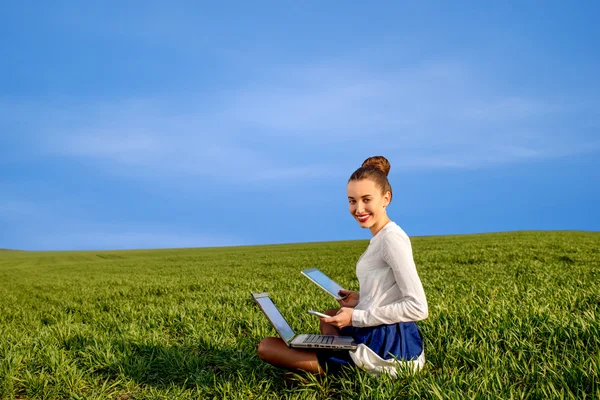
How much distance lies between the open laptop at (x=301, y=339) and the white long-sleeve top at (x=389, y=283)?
260mm

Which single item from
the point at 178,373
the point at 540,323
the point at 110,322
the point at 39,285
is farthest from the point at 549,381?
the point at 39,285

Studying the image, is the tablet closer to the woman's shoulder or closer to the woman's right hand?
the woman's right hand

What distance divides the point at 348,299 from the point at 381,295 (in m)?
0.62

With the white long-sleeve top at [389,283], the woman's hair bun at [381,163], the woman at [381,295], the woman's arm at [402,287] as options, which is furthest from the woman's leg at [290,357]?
the woman's hair bun at [381,163]

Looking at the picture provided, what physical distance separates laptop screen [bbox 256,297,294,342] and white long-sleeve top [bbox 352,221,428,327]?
2.13ft

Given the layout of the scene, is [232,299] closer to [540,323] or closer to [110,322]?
[110,322]

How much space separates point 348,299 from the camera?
14.8 ft

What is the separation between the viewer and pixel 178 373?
561 cm

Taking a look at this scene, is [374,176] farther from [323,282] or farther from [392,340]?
[392,340]

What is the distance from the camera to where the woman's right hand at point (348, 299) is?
446cm

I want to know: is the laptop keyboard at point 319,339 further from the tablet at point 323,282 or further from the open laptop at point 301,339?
the tablet at point 323,282

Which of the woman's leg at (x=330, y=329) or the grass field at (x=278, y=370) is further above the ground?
the woman's leg at (x=330, y=329)

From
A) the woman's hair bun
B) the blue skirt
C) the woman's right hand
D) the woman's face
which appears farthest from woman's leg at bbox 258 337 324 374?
the woman's hair bun

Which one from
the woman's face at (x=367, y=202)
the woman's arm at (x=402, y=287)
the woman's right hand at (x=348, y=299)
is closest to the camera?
the woman's arm at (x=402, y=287)
